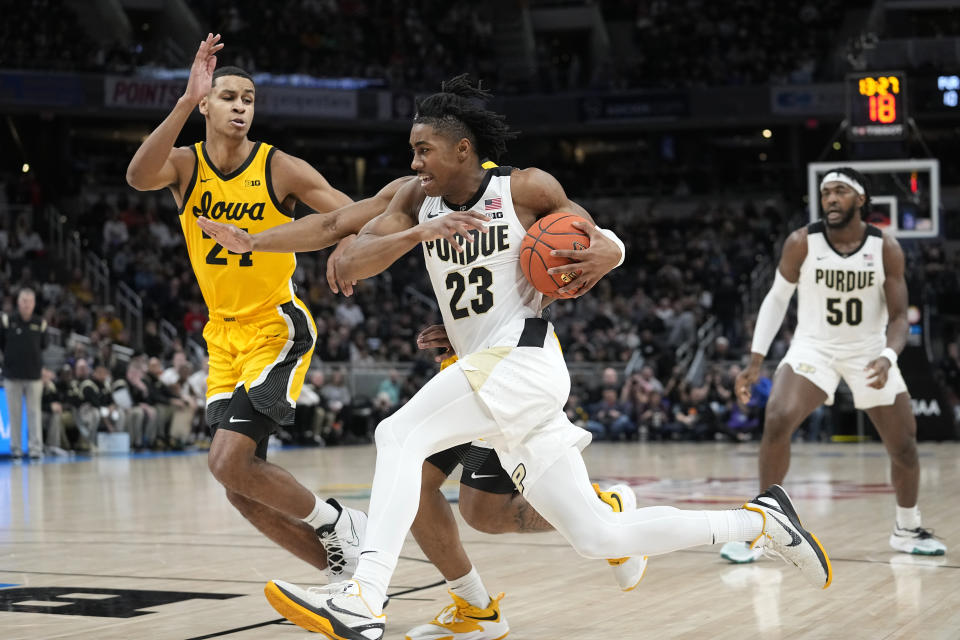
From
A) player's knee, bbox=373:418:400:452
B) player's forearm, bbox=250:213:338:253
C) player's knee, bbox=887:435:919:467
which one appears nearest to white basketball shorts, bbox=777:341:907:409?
player's knee, bbox=887:435:919:467

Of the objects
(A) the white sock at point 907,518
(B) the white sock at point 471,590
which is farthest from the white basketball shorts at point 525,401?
(A) the white sock at point 907,518

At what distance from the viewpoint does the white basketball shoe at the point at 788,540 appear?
478cm

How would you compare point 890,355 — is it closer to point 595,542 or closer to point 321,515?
point 595,542

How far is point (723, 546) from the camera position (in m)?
7.04

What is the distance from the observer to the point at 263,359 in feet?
18.1

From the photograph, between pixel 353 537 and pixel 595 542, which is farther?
pixel 353 537

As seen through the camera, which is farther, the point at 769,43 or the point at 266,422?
the point at 769,43

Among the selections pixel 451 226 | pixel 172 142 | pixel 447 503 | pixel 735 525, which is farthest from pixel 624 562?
pixel 172 142

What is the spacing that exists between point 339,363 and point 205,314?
331cm

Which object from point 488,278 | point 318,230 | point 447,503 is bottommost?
point 447,503

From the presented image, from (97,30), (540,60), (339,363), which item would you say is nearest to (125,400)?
(339,363)

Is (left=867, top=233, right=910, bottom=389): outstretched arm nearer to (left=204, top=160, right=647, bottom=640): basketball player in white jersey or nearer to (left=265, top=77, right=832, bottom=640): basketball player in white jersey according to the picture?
(left=265, top=77, right=832, bottom=640): basketball player in white jersey

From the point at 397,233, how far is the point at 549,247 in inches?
21.6

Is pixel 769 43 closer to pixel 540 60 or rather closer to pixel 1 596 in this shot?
pixel 540 60
